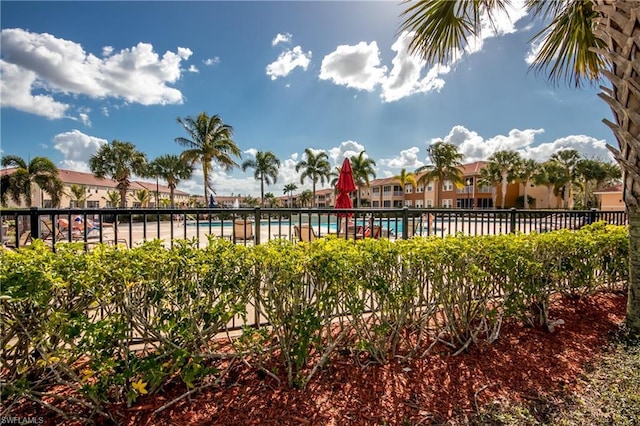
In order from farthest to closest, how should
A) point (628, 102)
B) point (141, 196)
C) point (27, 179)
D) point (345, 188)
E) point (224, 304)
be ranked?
point (141, 196)
point (27, 179)
point (345, 188)
point (628, 102)
point (224, 304)

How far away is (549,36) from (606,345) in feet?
16.1

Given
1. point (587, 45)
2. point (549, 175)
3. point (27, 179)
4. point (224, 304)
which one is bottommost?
point (224, 304)

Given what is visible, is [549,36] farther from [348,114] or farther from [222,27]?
[348,114]

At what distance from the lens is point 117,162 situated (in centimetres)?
3356

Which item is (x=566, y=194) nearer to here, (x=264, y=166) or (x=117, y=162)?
(x=264, y=166)

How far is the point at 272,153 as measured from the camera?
39625 millimetres

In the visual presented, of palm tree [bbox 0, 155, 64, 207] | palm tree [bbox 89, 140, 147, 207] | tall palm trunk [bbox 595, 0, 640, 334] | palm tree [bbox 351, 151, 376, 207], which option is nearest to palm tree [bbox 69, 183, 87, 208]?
palm tree [bbox 89, 140, 147, 207]

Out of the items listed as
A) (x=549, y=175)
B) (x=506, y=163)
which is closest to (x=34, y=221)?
(x=506, y=163)

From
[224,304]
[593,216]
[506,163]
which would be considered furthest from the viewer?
[506,163]

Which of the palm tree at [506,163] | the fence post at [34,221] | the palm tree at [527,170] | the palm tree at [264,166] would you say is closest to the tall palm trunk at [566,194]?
the palm tree at [527,170]

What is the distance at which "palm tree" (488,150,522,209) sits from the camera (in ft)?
122

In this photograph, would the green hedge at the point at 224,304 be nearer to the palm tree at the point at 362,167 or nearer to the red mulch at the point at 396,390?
the red mulch at the point at 396,390

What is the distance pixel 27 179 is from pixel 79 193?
16746mm

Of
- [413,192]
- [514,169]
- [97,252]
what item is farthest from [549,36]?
[413,192]
